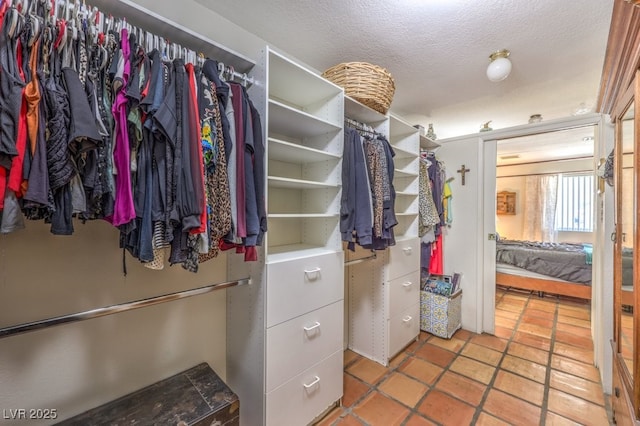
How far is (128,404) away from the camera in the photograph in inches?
44.4

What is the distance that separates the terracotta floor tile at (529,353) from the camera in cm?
220

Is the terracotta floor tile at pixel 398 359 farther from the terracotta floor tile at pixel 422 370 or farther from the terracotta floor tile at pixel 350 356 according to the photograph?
the terracotta floor tile at pixel 350 356

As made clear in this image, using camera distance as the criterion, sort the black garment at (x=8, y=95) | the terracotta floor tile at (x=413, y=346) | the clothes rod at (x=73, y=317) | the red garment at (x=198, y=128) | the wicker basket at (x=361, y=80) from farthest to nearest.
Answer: the terracotta floor tile at (x=413, y=346) → the wicker basket at (x=361, y=80) → the red garment at (x=198, y=128) → the clothes rod at (x=73, y=317) → the black garment at (x=8, y=95)

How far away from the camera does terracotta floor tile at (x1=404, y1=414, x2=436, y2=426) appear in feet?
5.02

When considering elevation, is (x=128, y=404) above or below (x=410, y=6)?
below

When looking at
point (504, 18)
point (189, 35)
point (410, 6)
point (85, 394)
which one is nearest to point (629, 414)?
point (504, 18)

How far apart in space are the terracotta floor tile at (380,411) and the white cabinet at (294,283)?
19 cm

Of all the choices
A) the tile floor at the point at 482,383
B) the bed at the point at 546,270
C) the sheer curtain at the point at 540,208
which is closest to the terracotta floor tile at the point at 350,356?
the tile floor at the point at 482,383

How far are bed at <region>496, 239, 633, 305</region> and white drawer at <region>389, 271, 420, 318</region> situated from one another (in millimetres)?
2407

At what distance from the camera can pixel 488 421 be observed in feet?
5.10

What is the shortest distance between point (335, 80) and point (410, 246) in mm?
1509

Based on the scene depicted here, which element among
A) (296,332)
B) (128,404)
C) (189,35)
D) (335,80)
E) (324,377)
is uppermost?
(335,80)

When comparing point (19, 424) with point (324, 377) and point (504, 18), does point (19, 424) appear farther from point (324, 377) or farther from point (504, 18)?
point (504, 18)

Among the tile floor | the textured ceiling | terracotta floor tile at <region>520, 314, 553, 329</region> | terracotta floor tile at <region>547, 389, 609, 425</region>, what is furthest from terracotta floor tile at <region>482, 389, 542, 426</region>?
the textured ceiling
